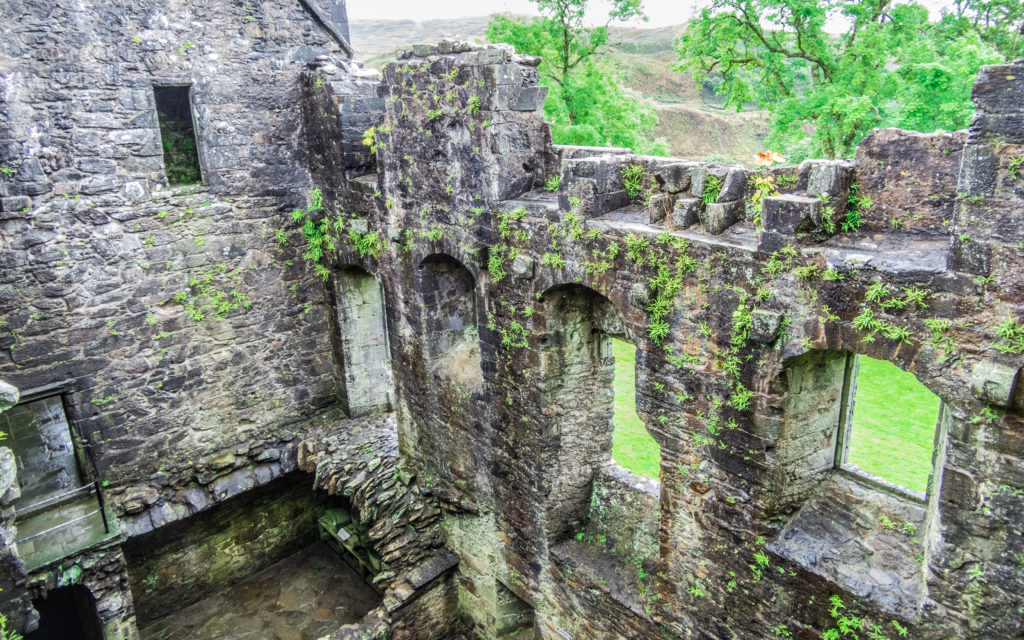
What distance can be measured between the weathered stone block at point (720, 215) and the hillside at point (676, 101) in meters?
14.4

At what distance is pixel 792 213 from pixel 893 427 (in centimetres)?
798

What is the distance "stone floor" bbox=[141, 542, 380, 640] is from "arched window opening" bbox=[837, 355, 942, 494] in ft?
21.3

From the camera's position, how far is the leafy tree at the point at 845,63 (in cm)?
980

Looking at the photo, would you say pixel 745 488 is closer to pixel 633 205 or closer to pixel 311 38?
pixel 633 205

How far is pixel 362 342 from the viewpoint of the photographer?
9516 millimetres

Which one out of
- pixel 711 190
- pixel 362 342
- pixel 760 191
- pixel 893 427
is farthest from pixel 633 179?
pixel 893 427

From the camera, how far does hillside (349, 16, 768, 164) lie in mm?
20047

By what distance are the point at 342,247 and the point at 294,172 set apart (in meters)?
1.17

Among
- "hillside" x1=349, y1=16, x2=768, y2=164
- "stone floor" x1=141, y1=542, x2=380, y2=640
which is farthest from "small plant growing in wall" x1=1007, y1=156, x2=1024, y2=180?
"hillside" x1=349, y1=16, x2=768, y2=164

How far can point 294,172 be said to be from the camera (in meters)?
8.93

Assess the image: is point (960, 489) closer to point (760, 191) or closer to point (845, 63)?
point (760, 191)

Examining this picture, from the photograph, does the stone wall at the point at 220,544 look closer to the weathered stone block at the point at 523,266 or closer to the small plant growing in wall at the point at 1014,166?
the weathered stone block at the point at 523,266

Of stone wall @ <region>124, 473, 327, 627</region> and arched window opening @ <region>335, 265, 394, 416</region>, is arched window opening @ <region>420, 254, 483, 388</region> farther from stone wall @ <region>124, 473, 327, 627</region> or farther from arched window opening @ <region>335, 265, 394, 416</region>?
stone wall @ <region>124, 473, 327, 627</region>

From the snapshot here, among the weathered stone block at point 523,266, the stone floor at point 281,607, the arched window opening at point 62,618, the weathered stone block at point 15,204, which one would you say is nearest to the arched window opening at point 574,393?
the weathered stone block at point 523,266
